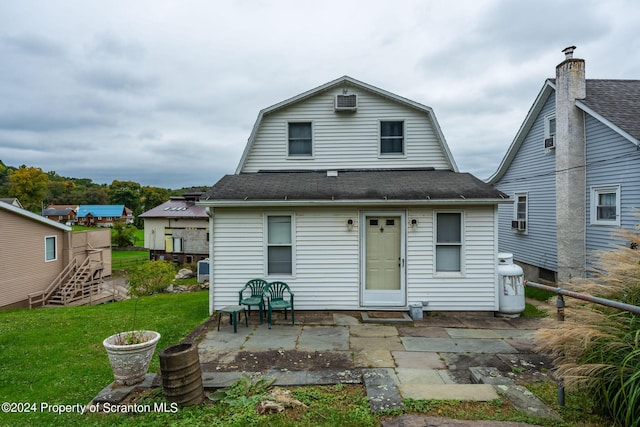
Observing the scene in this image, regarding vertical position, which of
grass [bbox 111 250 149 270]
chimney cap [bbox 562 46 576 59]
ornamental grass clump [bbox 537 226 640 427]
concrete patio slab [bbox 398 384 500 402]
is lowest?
grass [bbox 111 250 149 270]

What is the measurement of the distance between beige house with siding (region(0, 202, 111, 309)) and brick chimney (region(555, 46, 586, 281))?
2104cm

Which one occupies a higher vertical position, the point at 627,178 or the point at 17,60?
the point at 17,60

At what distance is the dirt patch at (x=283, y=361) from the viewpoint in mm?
4426

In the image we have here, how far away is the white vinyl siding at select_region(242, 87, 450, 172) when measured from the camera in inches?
349

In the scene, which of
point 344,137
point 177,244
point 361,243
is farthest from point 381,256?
point 177,244

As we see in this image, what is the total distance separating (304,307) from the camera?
23.5 feet

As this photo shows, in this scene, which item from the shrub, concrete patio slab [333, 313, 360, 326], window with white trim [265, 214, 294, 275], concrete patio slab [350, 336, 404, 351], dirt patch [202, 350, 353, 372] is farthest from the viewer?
the shrub

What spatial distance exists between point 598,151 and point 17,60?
68.0 feet

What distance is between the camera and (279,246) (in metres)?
7.21

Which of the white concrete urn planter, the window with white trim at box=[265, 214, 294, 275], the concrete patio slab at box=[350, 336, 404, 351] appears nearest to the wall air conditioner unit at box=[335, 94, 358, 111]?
the window with white trim at box=[265, 214, 294, 275]

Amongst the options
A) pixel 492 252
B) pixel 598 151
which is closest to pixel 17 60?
Answer: pixel 492 252

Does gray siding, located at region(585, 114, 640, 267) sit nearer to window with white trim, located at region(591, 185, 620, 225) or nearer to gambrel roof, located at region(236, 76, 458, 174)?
window with white trim, located at region(591, 185, 620, 225)

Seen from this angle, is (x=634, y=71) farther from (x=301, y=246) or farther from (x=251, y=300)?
→ (x=251, y=300)

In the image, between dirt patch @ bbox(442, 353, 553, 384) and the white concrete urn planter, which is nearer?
the white concrete urn planter
